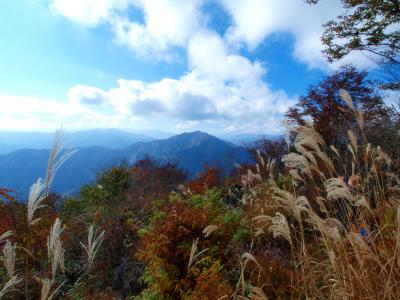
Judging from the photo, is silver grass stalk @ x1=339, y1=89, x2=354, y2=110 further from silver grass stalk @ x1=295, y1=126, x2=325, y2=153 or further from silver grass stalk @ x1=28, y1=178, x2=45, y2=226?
silver grass stalk @ x1=28, y1=178, x2=45, y2=226

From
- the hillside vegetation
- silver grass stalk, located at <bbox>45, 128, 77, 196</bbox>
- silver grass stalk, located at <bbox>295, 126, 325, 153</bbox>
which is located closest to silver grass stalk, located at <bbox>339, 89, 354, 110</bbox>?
the hillside vegetation

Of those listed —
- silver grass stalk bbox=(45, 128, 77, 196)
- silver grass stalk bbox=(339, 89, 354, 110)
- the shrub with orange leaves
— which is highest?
silver grass stalk bbox=(339, 89, 354, 110)

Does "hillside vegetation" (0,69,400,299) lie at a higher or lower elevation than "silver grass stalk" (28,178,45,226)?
lower

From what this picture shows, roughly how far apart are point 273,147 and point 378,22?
1432cm

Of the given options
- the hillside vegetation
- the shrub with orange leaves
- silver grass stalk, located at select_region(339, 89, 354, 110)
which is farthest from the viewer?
the shrub with orange leaves

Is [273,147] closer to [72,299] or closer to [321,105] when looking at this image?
[321,105]

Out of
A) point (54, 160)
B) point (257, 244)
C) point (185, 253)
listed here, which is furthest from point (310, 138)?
point (257, 244)

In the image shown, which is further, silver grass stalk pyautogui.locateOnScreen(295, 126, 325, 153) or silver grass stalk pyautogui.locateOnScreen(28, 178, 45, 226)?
silver grass stalk pyautogui.locateOnScreen(295, 126, 325, 153)

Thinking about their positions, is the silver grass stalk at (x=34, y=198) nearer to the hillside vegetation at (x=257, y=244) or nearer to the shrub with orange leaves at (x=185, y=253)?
the hillside vegetation at (x=257, y=244)

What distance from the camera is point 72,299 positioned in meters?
4.45

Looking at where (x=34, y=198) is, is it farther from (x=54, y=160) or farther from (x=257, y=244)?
(x=257, y=244)

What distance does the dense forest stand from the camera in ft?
6.27

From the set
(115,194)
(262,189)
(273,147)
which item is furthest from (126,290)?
(273,147)

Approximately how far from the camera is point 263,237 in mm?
4723
